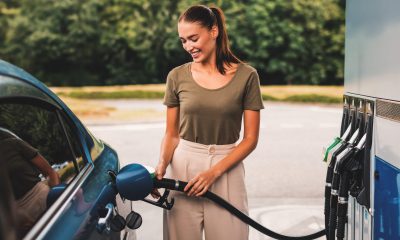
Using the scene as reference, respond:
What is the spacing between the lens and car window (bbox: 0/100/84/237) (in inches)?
66.9

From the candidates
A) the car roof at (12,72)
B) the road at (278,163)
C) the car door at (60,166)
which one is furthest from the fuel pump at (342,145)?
the road at (278,163)

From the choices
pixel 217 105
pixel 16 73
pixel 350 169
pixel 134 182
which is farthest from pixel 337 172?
Result: pixel 16 73

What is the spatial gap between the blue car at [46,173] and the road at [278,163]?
2935mm

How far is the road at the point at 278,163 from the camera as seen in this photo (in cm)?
595

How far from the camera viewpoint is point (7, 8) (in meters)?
39.0

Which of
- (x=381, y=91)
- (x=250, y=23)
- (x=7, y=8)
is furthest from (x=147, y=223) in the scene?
(x=7, y=8)

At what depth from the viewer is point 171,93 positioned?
272 cm

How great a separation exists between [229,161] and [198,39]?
527 mm

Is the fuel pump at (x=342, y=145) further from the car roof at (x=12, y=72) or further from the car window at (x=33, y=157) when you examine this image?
the car roof at (x=12, y=72)

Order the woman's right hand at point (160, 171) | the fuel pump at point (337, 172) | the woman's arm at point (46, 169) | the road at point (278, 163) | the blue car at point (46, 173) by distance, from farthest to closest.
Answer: the road at point (278, 163), the fuel pump at point (337, 172), the woman's right hand at point (160, 171), the woman's arm at point (46, 169), the blue car at point (46, 173)

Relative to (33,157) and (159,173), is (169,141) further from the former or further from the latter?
(33,157)

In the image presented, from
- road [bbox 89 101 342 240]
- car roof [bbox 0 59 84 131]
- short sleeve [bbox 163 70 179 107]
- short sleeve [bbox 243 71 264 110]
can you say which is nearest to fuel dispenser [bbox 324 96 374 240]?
short sleeve [bbox 243 71 264 110]

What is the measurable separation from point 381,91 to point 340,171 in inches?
25.5

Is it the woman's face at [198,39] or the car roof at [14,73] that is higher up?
the woman's face at [198,39]
